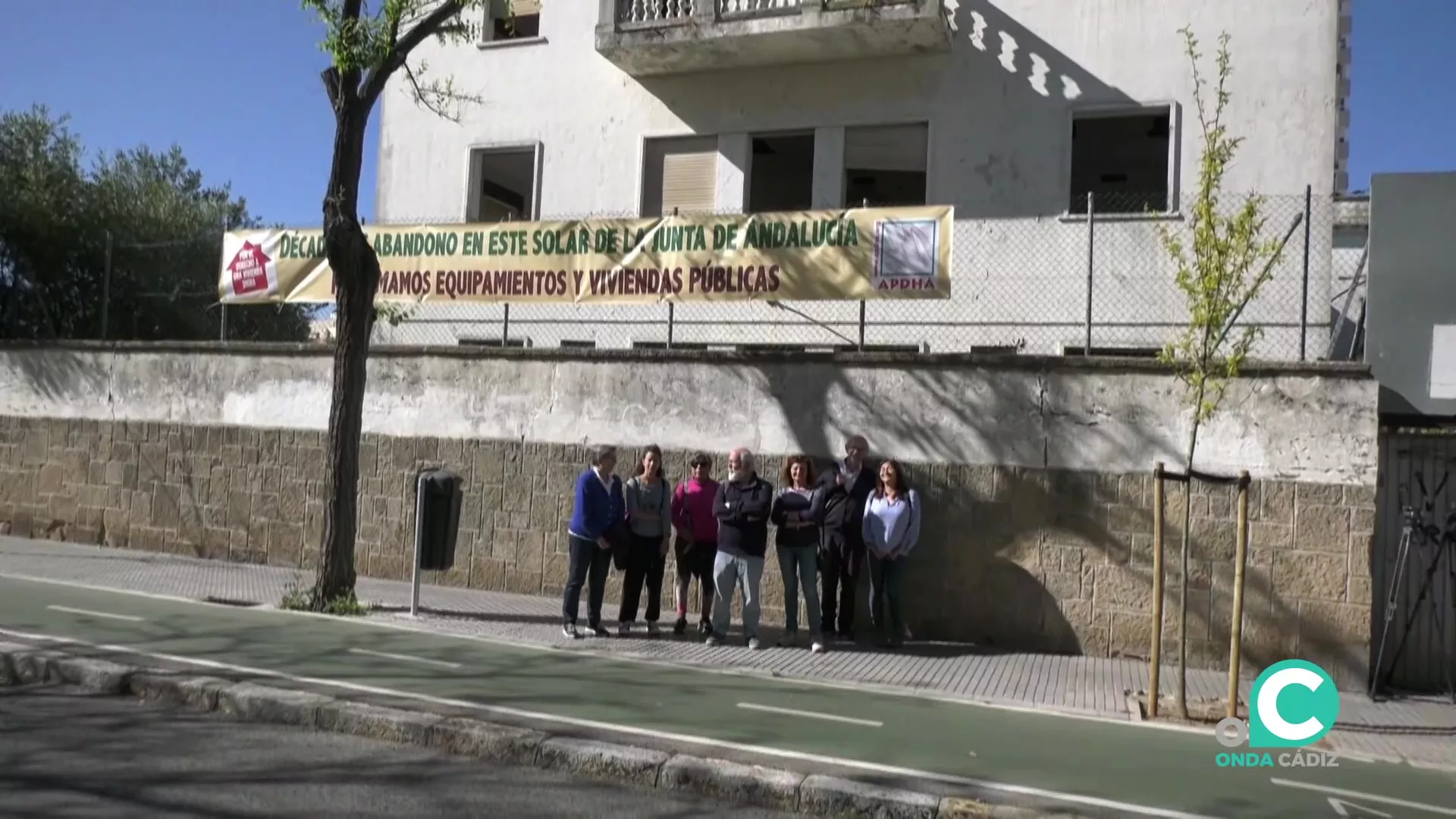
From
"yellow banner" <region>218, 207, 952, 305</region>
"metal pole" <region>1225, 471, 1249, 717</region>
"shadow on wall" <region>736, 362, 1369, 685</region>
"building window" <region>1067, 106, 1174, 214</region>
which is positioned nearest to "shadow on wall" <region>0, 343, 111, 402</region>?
"yellow banner" <region>218, 207, 952, 305</region>

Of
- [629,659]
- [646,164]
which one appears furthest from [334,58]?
[646,164]

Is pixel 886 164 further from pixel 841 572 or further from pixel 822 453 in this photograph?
pixel 841 572

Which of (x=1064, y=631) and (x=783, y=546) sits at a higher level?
(x=783, y=546)

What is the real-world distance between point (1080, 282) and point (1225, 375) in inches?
241

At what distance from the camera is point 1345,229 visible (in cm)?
1426

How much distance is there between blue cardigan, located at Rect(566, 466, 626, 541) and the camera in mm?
9430

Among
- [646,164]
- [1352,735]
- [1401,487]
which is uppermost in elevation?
[646,164]

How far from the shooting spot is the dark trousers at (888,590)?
9641 mm

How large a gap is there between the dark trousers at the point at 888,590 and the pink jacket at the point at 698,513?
1416 millimetres

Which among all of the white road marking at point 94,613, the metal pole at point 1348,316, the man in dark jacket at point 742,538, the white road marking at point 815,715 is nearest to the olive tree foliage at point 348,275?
the white road marking at point 94,613

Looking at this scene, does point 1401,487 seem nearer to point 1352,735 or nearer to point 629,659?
point 1352,735

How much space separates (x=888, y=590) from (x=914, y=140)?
7.84 m

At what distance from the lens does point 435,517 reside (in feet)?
34.0

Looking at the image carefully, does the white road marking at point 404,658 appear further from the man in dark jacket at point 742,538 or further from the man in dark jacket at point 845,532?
the man in dark jacket at point 845,532
